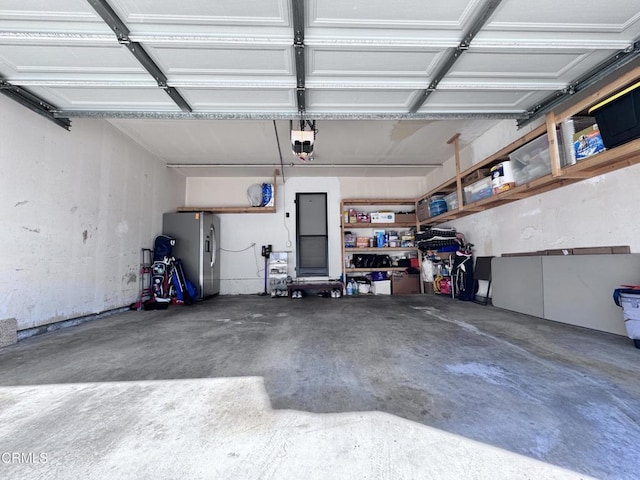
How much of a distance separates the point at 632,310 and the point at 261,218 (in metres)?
6.55

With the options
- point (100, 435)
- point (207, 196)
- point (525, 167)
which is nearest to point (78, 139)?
point (207, 196)

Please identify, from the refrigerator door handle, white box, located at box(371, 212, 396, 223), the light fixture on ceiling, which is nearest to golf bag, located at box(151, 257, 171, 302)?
the refrigerator door handle

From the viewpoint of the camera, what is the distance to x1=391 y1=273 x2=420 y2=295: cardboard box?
21.1 feet

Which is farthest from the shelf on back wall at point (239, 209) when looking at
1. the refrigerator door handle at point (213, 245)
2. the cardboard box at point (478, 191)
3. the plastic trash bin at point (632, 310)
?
the plastic trash bin at point (632, 310)

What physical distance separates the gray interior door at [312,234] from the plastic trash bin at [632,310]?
5.33 m

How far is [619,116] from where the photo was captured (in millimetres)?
2309

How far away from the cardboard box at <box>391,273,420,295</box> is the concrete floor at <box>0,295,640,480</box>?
11.7 ft

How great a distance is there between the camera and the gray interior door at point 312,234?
7047 mm

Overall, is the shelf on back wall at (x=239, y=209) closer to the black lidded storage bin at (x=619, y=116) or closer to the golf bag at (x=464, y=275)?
the golf bag at (x=464, y=275)

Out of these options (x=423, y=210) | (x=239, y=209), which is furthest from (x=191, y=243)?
(x=423, y=210)

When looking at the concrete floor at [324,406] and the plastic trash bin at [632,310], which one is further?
the plastic trash bin at [632,310]

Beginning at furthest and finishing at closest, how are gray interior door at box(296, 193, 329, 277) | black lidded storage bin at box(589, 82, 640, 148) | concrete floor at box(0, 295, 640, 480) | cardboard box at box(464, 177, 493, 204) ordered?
1. gray interior door at box(296, 193, 329, 277)
2. cardboard box at box(464, 177, 493, 204)
3. black lidded storage bin at box(589, 82, 640, 148)
4. concrete floor at box(0, 295, 640, 480)

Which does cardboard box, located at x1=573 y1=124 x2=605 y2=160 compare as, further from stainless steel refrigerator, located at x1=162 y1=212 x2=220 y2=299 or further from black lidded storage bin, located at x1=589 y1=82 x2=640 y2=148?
stainless steel refrigerator, located at x1=162 y1=212 x2=220 y2=299

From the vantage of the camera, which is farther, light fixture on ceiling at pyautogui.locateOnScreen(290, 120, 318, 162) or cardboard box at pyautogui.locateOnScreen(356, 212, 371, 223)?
cardboard box at pyautogui.locateOnScreen(356, 212, 371, 223)
